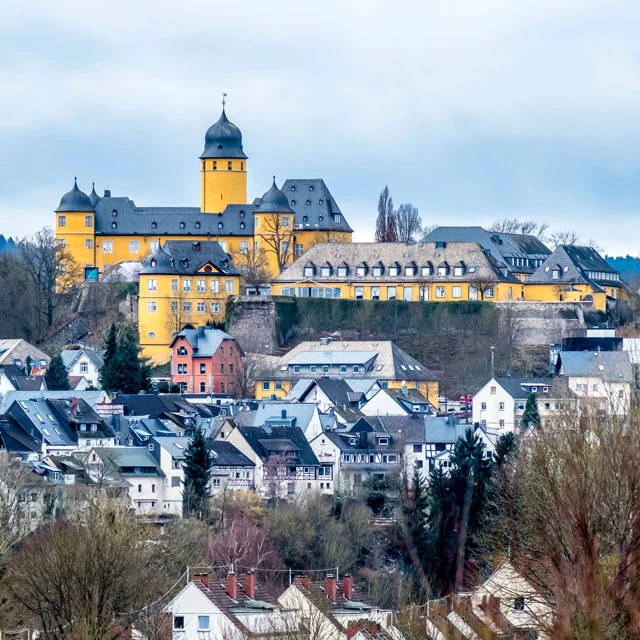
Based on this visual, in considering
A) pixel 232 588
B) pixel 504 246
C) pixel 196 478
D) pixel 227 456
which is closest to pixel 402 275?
pixel 504 246

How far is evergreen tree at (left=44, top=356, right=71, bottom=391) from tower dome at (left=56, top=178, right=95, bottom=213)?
56.1ft

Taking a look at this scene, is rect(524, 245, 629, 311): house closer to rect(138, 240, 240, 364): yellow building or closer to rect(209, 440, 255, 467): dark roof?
rect(138, 240, 240, 364): yellow building

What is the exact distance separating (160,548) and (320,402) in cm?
3463

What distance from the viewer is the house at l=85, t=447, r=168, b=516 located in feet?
203

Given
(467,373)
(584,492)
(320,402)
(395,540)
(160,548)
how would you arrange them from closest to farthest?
(584,492) < (160,548) < (395,540) < (320,402) < (467,373)

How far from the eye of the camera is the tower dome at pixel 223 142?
99875 mm

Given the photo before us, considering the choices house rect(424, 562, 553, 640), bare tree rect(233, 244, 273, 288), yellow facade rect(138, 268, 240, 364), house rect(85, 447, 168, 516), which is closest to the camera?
house rect(424, 562, 553, 640)

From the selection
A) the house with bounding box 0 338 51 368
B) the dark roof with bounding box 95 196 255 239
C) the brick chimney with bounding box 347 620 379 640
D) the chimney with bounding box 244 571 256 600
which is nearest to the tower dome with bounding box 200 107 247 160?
the dark roof with bounding box 95 196 255 239

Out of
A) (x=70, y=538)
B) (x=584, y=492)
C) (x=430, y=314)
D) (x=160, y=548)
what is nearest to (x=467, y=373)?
(x=430, y=314)

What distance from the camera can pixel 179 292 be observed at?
3625 inches

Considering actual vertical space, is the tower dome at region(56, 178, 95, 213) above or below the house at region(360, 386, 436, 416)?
above

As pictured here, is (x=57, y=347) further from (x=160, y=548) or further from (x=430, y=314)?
(x=160, y=548)

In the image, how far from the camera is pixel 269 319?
90438mm

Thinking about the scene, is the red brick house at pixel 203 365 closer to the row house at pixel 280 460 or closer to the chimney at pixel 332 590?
the row house at pixel 280 460
